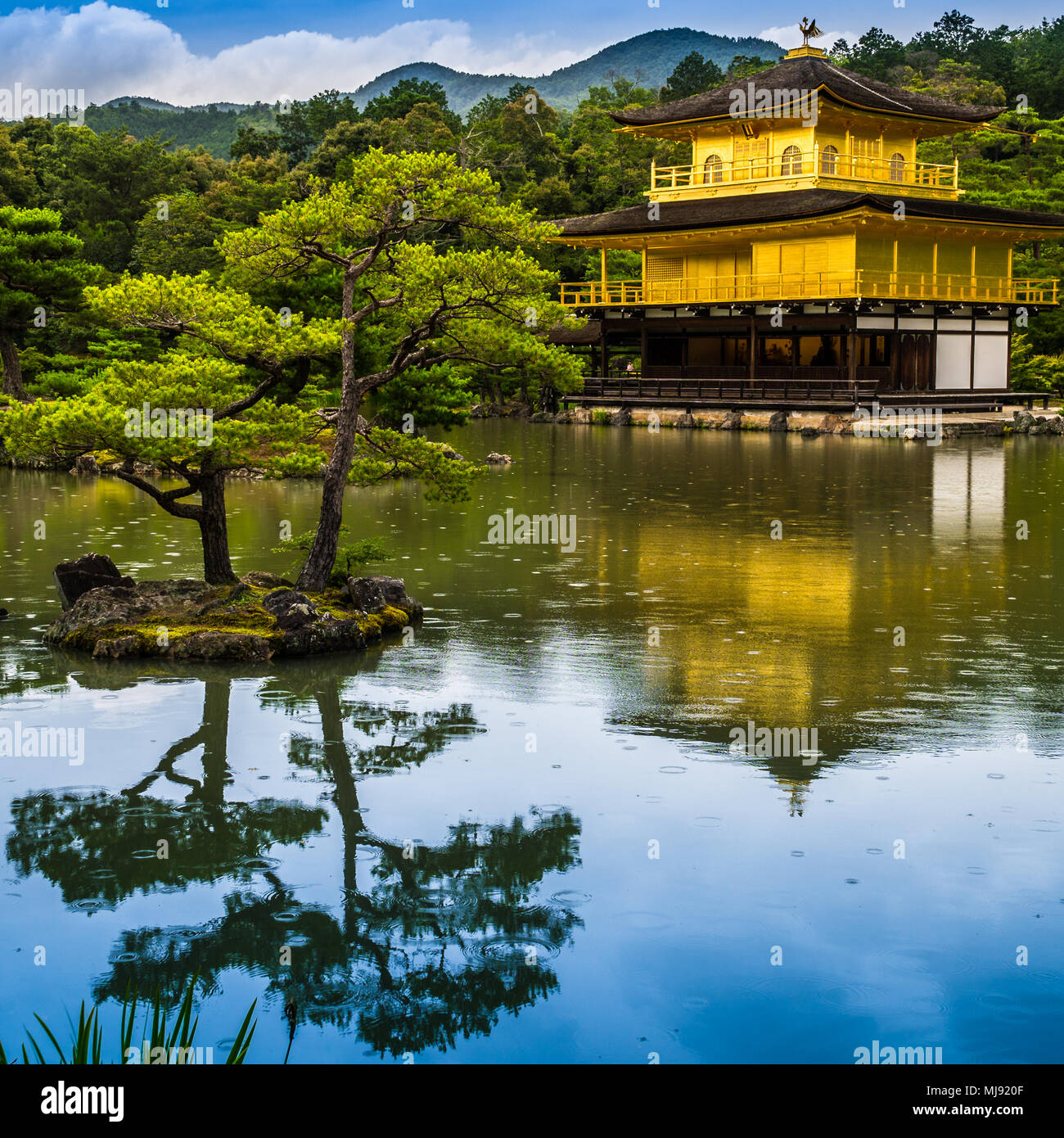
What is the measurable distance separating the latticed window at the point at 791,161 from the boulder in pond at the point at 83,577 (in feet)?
139

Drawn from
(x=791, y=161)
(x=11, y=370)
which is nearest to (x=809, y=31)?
(x=791, y=161)

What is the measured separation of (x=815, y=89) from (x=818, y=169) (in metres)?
3.26

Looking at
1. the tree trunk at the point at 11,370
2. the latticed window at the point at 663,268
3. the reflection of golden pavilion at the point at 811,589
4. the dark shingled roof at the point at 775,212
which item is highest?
the dark shingled roof at the point at 775,212

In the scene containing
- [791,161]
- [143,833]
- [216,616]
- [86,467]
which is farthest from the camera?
[791,161]

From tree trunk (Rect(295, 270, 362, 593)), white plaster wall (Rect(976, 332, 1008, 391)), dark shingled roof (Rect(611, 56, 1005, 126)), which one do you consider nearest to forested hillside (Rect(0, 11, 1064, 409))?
white plaster wall (Rect(976, 332, 1008, 391))

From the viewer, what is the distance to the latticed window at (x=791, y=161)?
173 feet

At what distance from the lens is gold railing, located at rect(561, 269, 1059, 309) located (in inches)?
1870

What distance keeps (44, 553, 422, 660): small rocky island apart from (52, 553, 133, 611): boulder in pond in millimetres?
10

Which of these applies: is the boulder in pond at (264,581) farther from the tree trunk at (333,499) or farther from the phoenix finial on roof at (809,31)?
the phoenix finial on roof at (809,31)

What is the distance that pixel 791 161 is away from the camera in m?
53.0

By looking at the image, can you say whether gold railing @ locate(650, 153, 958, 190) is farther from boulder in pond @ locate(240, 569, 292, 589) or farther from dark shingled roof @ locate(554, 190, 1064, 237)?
boulder in pond @ locate(240, 569, 292, 589)

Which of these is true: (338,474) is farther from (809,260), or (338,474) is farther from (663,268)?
(663,268)

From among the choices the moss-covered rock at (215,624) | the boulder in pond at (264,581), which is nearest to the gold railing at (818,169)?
the boulder in pond at (264,581)
